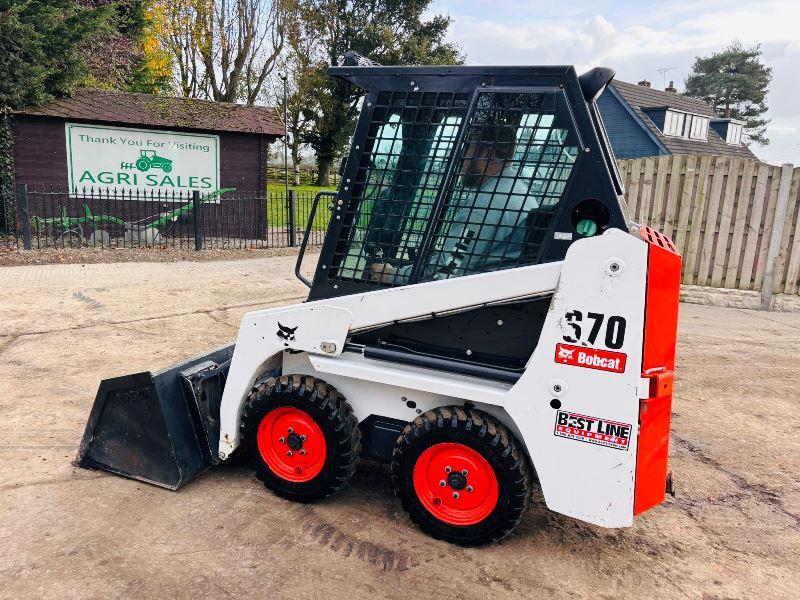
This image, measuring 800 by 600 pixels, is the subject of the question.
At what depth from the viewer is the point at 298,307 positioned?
3127mm

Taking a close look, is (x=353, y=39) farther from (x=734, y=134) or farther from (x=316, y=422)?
(x=316, y=422)

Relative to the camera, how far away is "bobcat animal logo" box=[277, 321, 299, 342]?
3135mm

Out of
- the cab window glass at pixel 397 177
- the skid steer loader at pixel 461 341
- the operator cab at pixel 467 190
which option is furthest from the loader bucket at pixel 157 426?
the cab window glass at pixel 397 177

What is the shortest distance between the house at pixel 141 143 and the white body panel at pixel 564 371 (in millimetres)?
11674

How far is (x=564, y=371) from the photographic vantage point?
2.63 metres

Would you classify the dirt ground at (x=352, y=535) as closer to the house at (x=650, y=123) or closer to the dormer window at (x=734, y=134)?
the house at (x=650, y=123)

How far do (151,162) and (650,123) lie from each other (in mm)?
21133

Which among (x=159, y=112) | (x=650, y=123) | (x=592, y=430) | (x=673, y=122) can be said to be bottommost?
(x=592, y=430)

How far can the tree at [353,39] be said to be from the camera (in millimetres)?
30703

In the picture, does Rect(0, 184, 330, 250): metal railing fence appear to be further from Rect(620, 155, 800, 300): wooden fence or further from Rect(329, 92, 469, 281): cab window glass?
Rect(329, 92, 469, 281): cab window glass

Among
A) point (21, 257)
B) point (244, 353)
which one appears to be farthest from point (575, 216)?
point (21, 257)

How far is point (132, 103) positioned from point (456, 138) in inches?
495

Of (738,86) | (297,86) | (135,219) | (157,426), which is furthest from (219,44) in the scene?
(738,86)

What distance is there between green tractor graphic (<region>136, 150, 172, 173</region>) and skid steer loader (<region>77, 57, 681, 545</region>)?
1100cm
